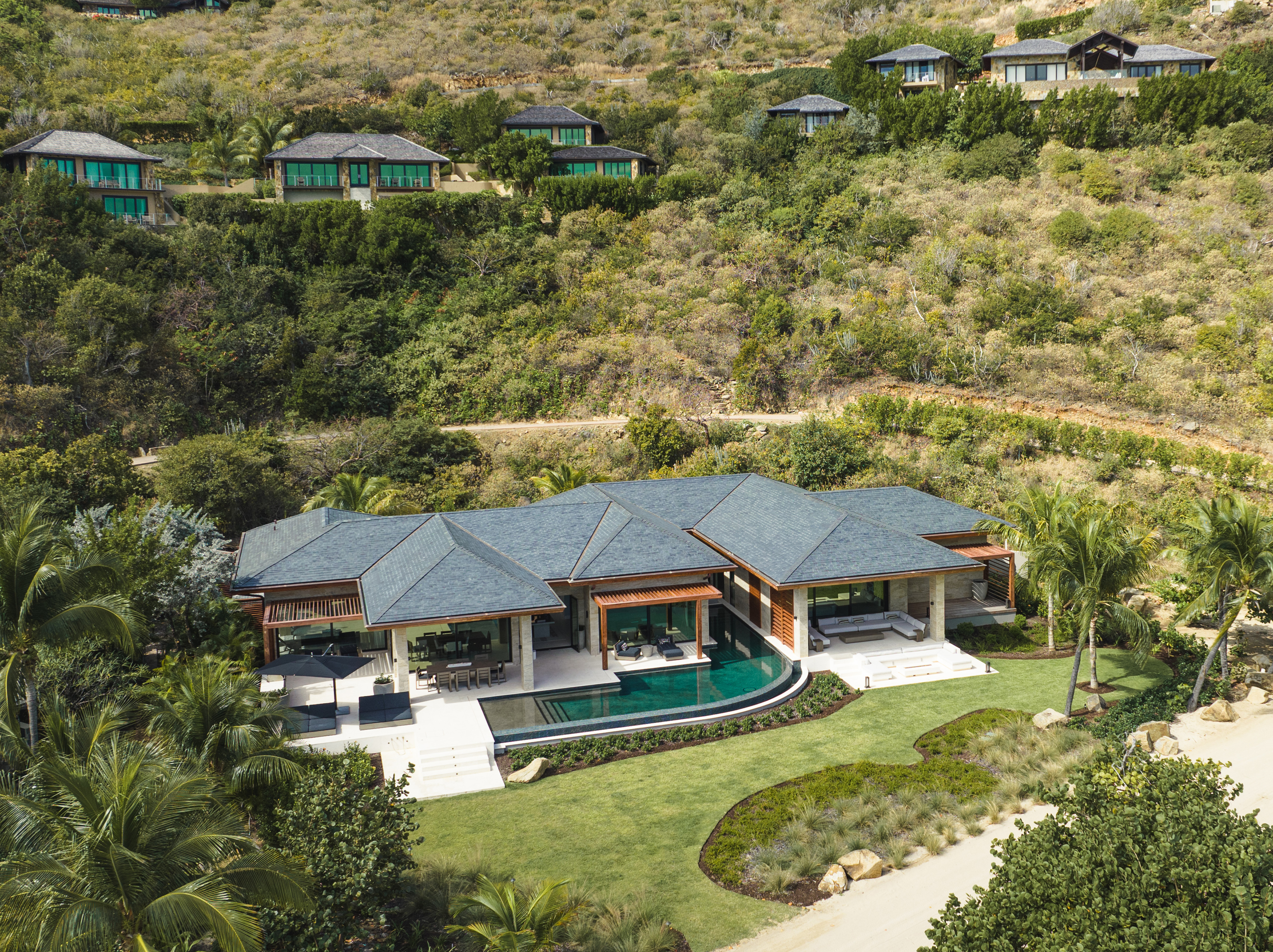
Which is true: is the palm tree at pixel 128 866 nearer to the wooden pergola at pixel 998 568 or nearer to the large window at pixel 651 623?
the large window at pixel 651 623

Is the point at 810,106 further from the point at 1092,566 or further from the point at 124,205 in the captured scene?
the point at 1092,566

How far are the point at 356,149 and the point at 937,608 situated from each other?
48.3 m

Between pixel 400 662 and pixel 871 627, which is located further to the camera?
pixel 871 627

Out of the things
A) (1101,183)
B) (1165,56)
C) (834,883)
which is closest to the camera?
(834,883)

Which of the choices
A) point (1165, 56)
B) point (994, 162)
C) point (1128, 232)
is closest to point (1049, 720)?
point (1128, 232)

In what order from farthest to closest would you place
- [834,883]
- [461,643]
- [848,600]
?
[848,600] < [461,643] < [834,883]

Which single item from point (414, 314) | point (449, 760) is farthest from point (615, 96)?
point (449, 760)

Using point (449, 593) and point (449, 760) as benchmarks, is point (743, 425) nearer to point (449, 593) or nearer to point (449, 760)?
point (449, 593)

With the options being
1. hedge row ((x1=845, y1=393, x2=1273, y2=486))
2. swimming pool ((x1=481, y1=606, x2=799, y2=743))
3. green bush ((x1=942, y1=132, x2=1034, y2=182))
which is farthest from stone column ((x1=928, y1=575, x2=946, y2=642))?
green bush ((x1=942, y1=132, x2=1034, y2=182))

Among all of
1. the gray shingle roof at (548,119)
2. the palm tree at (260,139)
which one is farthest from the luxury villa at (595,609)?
the gray shingle roof at (548,119)

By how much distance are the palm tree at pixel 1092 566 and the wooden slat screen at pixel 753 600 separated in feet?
29.1

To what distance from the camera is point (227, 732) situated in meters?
15.0

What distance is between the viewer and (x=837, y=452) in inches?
1500

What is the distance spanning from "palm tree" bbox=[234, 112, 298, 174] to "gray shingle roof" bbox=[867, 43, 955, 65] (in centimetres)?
4220
